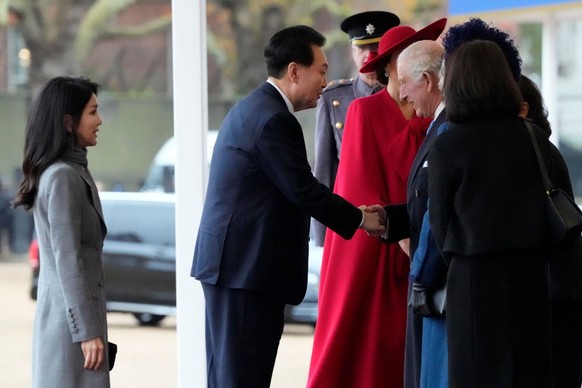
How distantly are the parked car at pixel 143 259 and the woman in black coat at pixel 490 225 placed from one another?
4.89 metres

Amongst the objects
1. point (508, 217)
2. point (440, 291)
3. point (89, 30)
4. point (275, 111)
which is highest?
point (89, 30)

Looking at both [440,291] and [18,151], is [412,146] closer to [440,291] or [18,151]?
[440,291]

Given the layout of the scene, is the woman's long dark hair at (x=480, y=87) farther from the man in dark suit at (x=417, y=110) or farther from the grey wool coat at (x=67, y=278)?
the grey wool coat at (x=67, y=278)

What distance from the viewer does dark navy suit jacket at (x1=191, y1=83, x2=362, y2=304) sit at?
3.62 metres

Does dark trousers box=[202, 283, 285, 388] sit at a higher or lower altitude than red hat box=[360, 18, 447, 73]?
lower

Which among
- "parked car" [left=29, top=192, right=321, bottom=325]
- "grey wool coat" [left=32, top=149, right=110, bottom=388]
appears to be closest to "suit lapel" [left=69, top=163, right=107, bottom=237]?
"grey wool coat" [left=32, top=149, right=110, bottom=388]

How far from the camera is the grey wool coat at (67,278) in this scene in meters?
3.40

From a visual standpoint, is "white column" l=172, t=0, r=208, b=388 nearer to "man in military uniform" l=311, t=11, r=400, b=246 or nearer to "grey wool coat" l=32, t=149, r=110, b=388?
"man in military uniform" l=311, t=11, r=400, b=246

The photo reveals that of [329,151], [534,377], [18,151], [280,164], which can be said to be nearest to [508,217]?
[534,377]

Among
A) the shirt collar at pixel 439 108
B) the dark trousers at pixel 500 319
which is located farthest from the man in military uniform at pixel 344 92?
the dark trousers at pixel 500 319

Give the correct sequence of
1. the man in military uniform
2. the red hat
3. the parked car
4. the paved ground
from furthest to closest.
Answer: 1. the parked car
2. the paved ground
3. the man in military uniform
4. the red hat

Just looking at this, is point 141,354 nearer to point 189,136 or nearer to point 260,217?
point 189,136

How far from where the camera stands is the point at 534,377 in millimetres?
3184

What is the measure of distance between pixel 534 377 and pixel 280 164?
98 cm
